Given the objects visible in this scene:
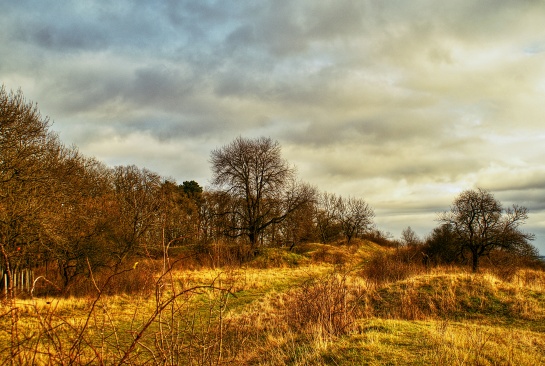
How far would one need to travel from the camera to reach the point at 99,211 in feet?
66.0

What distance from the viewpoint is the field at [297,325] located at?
3352mm

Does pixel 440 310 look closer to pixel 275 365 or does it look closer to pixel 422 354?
pixel 422 354

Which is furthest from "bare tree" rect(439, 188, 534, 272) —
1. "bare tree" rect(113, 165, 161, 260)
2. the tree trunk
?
"bare tree" rect(113, 165, 161, 260)

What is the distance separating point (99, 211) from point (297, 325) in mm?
15335

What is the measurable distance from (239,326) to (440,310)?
21.5 ft

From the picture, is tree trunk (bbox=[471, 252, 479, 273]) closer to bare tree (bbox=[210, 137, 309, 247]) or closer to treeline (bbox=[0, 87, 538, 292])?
treeline (bbox=[0, 87, 538, 292])

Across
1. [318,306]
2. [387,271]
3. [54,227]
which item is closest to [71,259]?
[54,227]

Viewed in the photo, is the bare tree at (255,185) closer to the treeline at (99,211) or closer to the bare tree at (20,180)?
the treeline at (99,211)

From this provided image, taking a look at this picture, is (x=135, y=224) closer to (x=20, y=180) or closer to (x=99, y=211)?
(x=99, y=211)

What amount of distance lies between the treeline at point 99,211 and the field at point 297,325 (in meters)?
0.74

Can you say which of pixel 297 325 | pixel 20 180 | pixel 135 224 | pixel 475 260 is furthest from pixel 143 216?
pixel 475 260

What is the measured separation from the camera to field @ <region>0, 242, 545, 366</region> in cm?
335

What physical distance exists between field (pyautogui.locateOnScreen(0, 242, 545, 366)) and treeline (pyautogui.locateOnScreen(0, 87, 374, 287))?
2.42 feet

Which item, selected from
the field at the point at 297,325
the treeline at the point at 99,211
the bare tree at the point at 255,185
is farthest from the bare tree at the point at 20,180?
the bare tree at the point at 255,185
